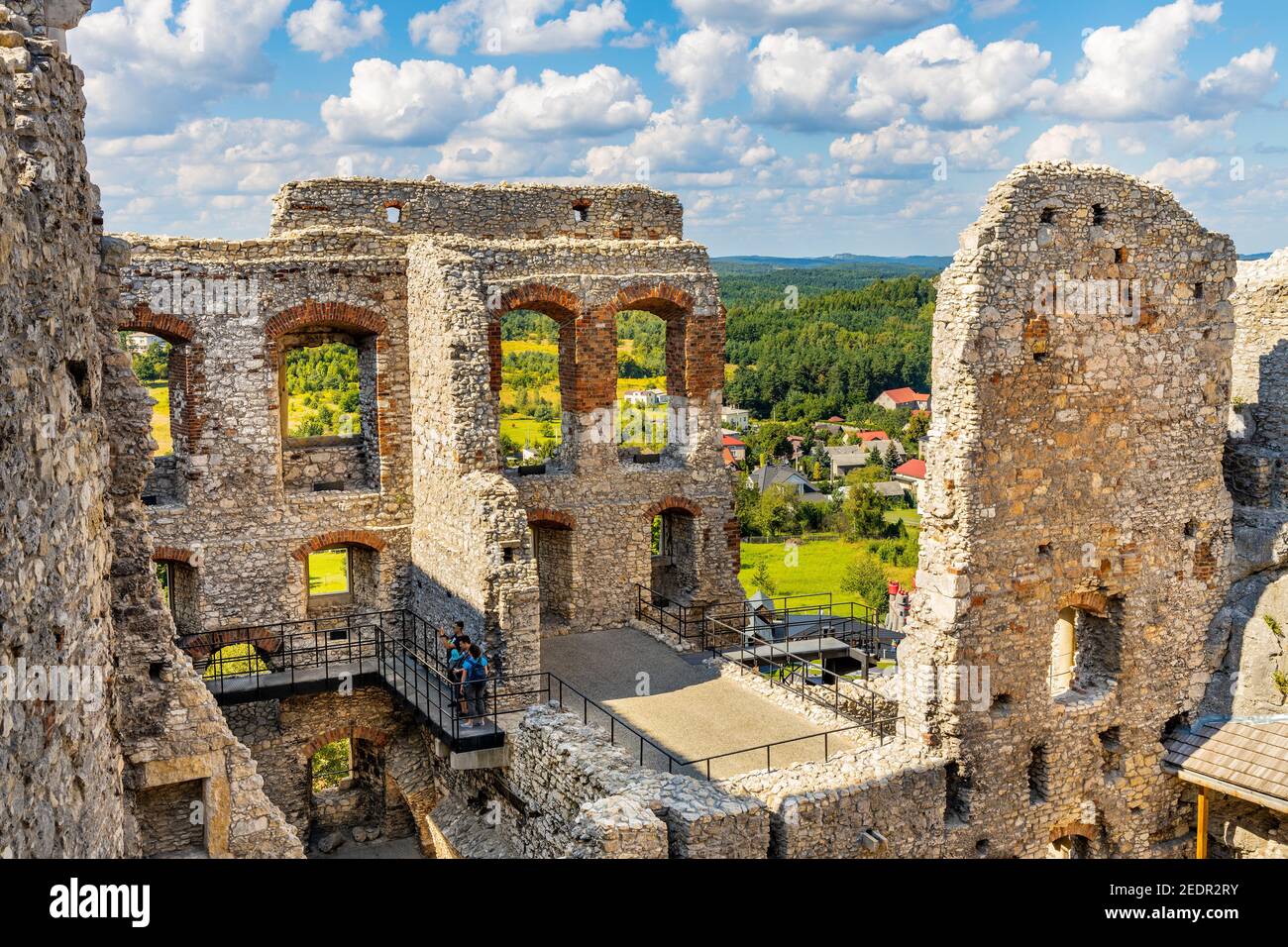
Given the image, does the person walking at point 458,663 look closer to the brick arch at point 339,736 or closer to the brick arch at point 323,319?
the brick arch at point 339,736

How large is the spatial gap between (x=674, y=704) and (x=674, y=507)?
4173mm

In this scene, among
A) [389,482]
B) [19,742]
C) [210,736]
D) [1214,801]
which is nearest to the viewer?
[19,742]

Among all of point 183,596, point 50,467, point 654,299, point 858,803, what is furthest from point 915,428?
point 50,467

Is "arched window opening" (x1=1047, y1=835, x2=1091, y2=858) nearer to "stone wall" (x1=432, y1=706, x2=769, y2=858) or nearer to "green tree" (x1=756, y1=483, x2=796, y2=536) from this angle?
"stone wall" (x1=432, y1=706, x2=769, y2=858)

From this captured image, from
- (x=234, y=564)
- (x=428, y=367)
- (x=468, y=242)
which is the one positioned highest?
(x=468, y=242)

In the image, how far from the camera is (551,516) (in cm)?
1802

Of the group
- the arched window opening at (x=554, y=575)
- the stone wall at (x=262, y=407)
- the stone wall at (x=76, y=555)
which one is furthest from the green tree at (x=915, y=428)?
the stone wall at (x=76, y=555)

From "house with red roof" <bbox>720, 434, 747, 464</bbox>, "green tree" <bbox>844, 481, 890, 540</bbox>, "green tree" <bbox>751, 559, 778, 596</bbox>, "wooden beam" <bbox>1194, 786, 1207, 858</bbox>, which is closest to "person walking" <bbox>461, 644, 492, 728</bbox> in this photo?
"wooden beam" <bbox>1194, 786, 1207, 858</bbox>

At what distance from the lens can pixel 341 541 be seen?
17.8 m

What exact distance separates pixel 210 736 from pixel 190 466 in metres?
7.64

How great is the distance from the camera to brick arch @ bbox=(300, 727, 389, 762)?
16.8m

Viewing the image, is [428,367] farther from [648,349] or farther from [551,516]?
[648,349]

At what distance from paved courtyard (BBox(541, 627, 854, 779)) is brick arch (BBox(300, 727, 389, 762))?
246cm
